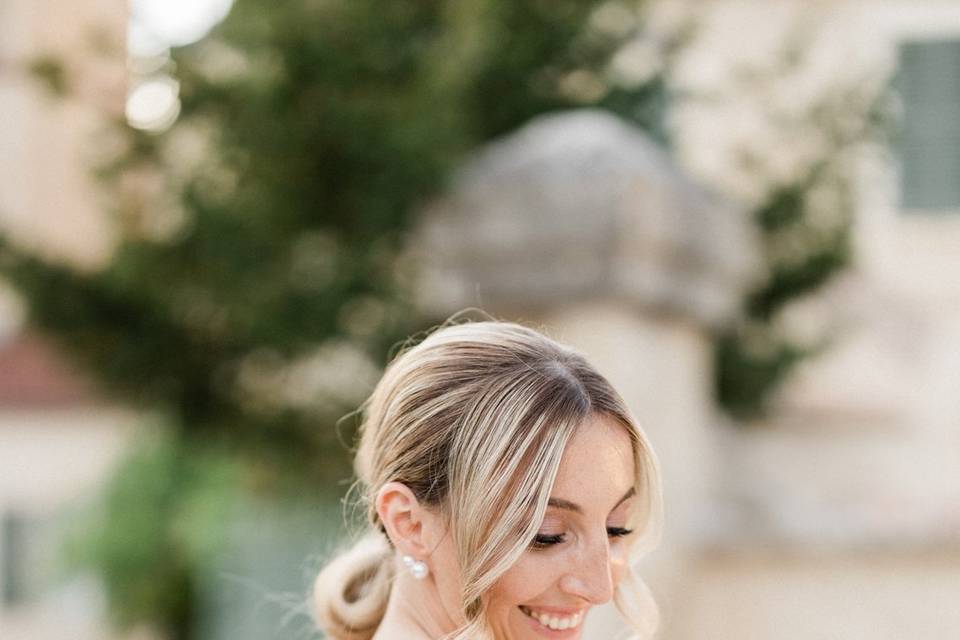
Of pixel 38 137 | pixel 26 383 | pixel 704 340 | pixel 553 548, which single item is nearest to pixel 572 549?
pixel 553 548

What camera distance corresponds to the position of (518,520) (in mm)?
2135

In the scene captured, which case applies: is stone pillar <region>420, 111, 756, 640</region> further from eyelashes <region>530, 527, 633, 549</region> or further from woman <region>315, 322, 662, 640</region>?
eyelashes <region>530, 527, 633, 549</region>

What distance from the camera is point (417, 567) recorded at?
229 centimetres

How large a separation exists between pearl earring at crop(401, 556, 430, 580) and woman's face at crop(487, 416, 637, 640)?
0.37ft

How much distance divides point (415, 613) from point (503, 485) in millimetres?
318

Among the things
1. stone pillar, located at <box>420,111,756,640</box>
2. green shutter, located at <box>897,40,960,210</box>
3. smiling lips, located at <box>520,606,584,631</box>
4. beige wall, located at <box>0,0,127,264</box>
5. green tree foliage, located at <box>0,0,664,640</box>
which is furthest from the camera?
beige wall, located at <box>0,0,127,264</box>

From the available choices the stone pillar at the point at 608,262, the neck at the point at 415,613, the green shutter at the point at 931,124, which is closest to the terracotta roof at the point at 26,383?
the green shutter at the point at 931,124

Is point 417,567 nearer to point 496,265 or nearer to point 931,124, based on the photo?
point 496,265

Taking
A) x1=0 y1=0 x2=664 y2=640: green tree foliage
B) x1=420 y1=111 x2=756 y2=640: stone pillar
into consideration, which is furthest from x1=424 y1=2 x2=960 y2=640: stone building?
x1=0 y1=0 x2=664 y2=640: green tree foliage

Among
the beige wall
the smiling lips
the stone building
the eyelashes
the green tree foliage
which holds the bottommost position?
the smiling lips

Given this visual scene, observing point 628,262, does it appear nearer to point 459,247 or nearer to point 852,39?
point 459,247

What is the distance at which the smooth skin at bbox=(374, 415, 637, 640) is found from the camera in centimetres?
220

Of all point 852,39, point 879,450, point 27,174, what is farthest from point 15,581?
point 879,450

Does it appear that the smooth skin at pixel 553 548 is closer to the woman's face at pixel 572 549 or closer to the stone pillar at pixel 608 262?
the woman's face at pixel 572 549
